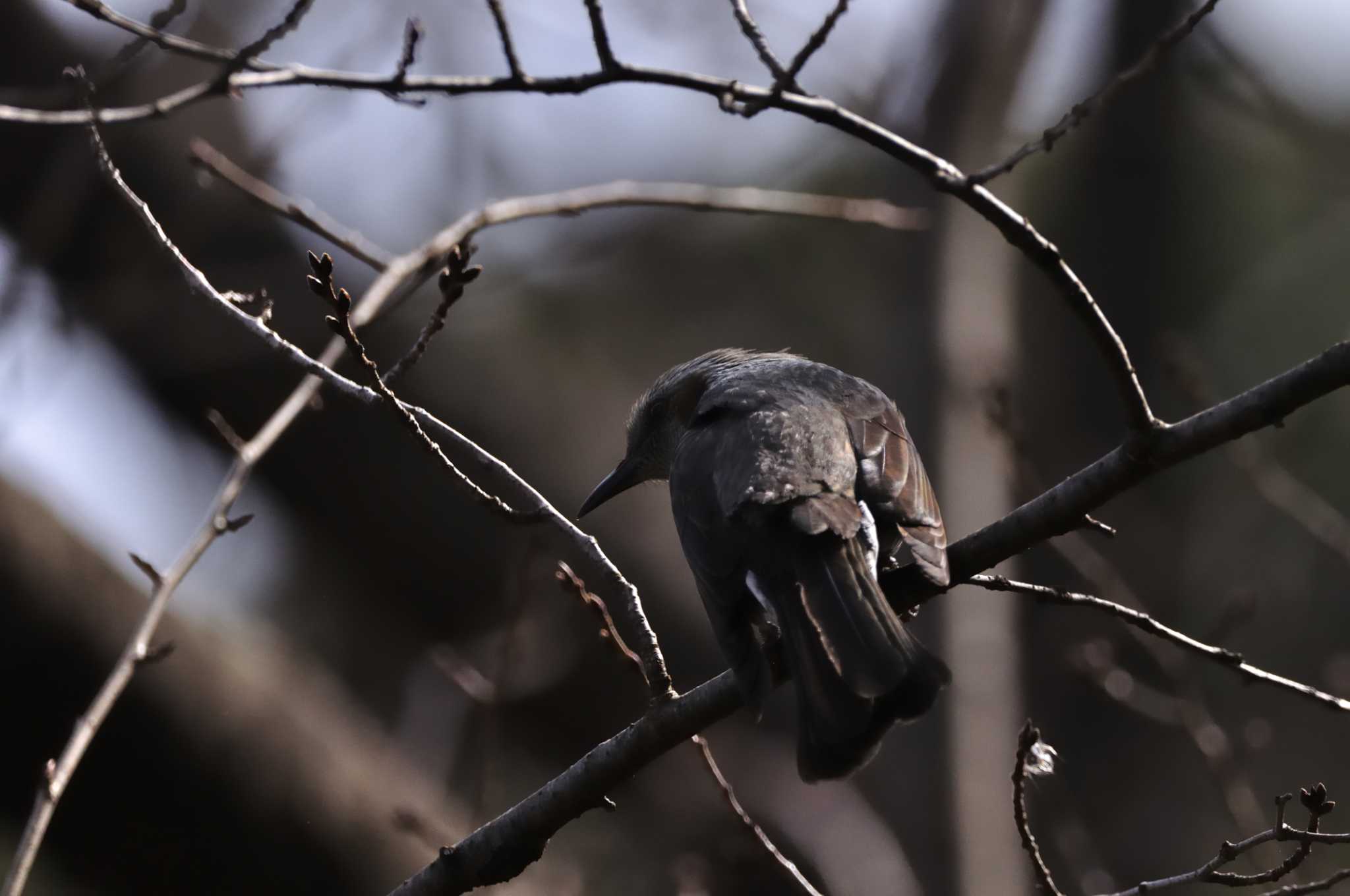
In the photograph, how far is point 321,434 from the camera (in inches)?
280

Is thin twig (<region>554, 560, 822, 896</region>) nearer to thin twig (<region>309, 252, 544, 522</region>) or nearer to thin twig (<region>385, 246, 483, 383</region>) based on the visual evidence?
thin twig (<region>309, 252, 544, 522</region>)

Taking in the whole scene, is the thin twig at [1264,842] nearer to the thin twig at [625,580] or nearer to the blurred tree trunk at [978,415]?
the thin twig at [625,580]

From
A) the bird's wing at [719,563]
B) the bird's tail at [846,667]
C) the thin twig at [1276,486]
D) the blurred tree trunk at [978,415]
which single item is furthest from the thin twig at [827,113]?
the blurred tree trunk at [978,415]

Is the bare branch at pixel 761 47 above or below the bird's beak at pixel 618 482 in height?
above

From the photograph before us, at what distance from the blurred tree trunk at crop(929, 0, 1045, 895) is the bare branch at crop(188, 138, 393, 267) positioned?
143 inches

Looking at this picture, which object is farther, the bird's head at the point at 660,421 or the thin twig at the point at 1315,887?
the bird's head at the point at 660,421

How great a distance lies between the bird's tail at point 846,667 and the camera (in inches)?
104

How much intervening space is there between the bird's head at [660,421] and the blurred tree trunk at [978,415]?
7.65 ft

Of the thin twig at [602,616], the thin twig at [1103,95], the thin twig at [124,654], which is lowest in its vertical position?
the thin twig at [124,654]

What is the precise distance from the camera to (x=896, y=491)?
133 inches

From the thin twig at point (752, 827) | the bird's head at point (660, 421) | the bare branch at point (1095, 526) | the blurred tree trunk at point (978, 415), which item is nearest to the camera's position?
the bare branch at point (1095, 526)

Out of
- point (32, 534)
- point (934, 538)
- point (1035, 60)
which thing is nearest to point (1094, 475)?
point (934, 538)

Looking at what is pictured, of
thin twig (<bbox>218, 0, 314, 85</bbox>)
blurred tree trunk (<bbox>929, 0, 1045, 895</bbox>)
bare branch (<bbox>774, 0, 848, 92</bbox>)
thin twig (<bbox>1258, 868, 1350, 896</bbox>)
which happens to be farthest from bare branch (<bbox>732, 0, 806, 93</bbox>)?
blurred tree trunk (<bbox>929, 0, 1045, 895</bbox>)

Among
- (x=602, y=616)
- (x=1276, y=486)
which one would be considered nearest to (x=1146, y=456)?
(x=602, y=616)
